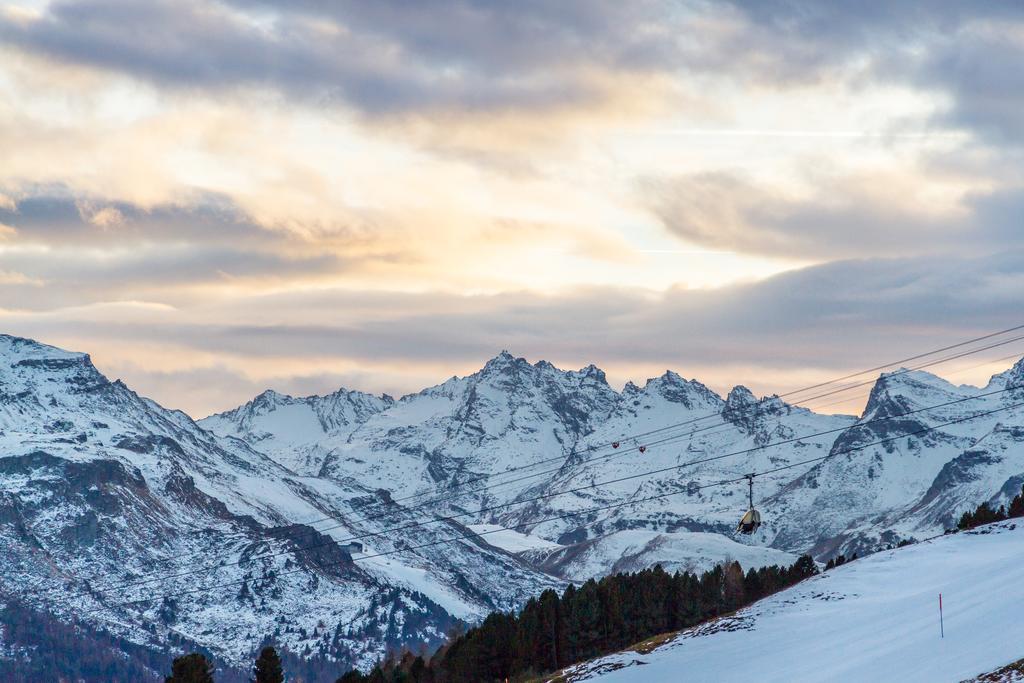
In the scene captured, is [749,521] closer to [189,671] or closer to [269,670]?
[269,670]

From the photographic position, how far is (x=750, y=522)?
168 meters

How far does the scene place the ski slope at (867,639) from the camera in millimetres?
138125

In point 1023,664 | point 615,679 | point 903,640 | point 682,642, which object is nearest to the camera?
point 1023,664

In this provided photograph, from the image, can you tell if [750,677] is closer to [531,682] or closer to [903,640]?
[903,640]

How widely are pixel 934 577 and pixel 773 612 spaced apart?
21239 mm

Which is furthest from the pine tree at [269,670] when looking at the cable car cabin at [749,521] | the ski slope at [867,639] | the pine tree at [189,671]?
the cable car cabin at [749,521]

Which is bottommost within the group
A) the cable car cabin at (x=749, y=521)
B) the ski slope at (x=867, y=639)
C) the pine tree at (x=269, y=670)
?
the ski slope at (x=867, y=639)

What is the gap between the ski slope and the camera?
453ft

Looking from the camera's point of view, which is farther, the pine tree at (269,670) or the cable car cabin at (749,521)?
the pine tree at (269,670)

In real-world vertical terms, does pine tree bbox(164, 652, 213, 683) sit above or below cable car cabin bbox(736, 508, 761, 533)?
below

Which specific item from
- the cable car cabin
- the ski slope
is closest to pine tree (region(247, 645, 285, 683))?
the ski slope

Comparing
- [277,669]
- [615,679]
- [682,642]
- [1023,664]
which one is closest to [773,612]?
[682,642]

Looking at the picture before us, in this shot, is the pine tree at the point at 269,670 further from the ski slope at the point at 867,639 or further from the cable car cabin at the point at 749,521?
the cable car cabin at the point at 749,521

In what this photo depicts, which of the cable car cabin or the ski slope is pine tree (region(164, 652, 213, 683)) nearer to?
the ski slope
